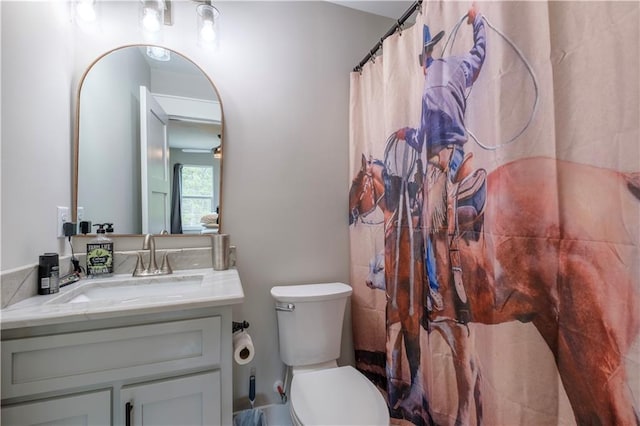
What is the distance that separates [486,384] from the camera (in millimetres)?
807

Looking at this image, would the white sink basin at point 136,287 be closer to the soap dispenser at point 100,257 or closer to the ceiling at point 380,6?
the soap dispenser at point 100,257

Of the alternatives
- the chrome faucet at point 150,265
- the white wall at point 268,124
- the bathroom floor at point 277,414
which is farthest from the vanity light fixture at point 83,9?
the bathroom floor at point 277,414

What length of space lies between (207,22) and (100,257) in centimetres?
123

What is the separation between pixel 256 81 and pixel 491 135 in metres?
1.22

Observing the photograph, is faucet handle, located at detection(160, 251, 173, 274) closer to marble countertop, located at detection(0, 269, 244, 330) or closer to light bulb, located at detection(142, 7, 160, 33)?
marble countertop, located at detection(0, 269, 244, 330)

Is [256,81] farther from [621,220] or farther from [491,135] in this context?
[621,220]

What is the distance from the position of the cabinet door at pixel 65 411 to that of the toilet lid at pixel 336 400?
0.62 m

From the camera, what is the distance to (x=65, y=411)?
2.46ft

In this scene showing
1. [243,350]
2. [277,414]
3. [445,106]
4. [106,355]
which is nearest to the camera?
[106,355]

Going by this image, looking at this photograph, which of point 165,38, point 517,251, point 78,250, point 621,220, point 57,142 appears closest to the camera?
point 621,220

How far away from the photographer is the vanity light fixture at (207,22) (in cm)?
134

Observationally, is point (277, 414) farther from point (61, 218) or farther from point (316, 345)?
point (61, 218)

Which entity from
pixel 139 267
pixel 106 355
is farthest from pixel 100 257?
pixel 106 355

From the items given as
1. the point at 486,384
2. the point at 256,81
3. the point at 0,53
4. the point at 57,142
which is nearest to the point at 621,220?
the point at 486,384
